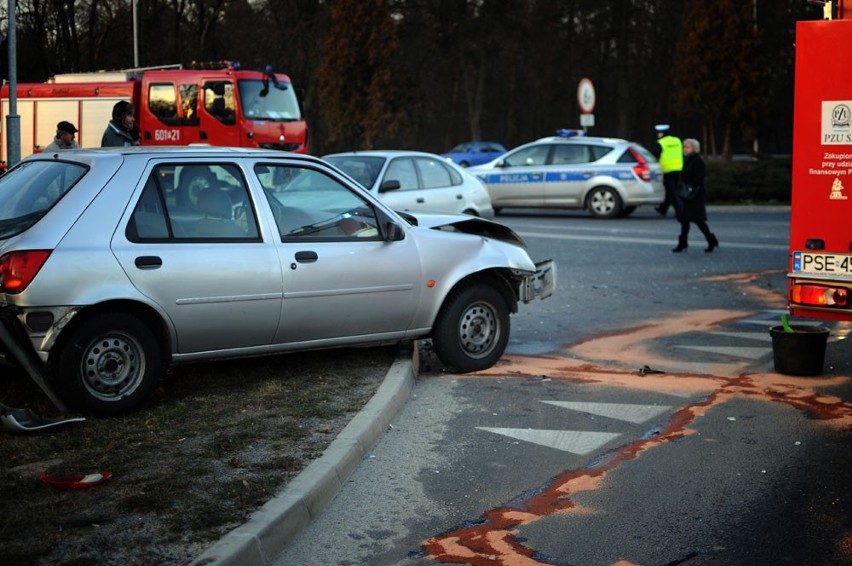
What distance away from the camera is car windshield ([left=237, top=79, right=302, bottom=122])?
26328 mm

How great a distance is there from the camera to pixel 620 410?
816 cm

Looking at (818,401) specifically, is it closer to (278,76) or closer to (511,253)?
(511,253)

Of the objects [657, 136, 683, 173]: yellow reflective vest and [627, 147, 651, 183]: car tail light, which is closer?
[657, 136, 683, 173]: yellow reflective vest

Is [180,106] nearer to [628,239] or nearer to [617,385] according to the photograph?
[628,239]

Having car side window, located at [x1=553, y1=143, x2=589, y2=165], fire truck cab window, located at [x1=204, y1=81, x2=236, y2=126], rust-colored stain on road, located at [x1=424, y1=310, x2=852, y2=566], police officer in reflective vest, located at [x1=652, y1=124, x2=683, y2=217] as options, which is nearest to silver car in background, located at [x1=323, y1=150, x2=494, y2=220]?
rust-colored stain on road, located at [x1=424, y1=310, x2=852, y2=566]

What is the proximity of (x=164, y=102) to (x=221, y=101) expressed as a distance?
1354 mm

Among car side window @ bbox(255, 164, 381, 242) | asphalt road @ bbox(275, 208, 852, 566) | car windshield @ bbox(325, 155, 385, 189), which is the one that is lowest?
asphalt road @ bbox(275, 208, 852, 566)

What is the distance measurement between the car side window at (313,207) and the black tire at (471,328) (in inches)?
33.8

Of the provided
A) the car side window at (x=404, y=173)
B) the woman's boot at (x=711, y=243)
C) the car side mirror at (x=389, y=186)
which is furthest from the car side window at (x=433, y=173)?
the woman's boot at (x=711, y=243)

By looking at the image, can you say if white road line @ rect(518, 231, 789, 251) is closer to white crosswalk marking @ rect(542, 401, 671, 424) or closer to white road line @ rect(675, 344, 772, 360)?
white road line @ rect(675, 344, 772, 360)

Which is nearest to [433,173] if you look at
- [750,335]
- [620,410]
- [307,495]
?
[750,335]

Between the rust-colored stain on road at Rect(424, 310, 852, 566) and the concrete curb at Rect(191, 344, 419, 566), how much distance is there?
61cm

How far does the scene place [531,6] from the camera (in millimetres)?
54625

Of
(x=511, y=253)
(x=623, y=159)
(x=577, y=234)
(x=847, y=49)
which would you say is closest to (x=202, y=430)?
(x=511, y=253)
